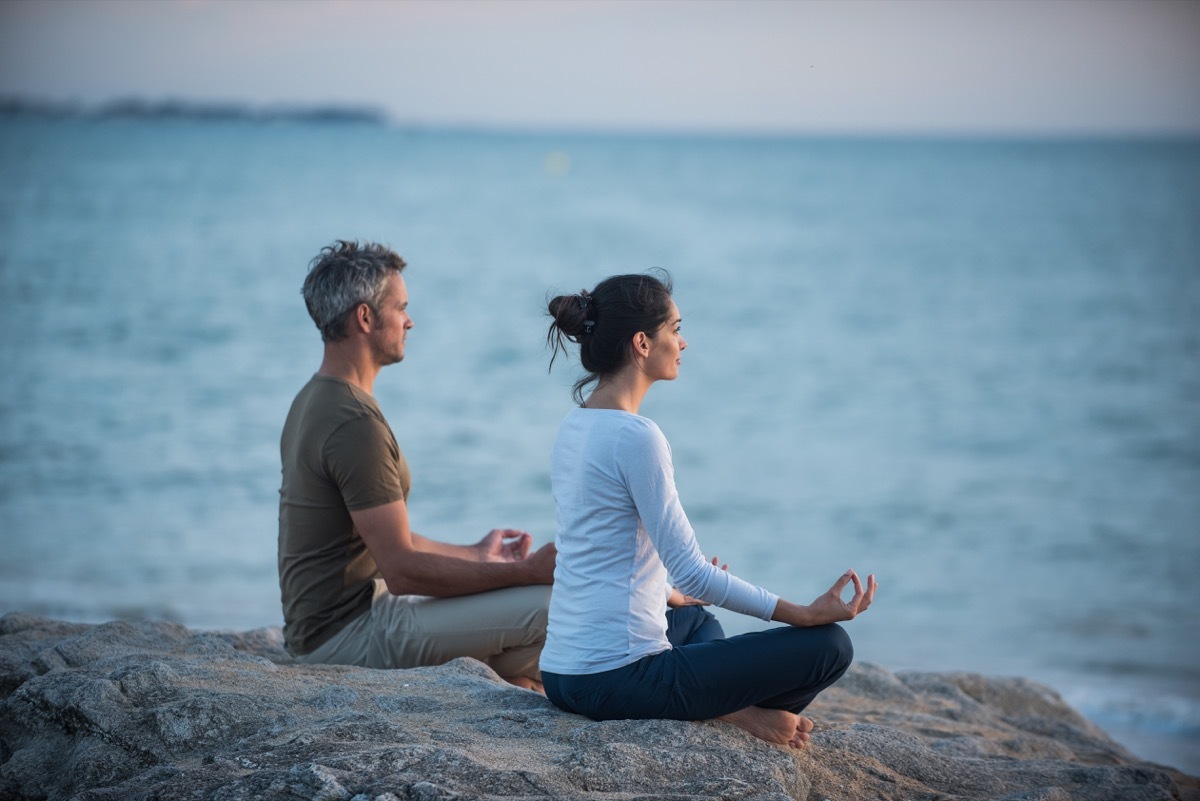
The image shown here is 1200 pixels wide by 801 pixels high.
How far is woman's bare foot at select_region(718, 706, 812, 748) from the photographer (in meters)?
3.12

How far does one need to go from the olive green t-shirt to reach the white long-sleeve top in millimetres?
944

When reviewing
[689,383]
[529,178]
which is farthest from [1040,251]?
[529,178]

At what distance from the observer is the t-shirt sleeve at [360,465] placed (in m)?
3.80

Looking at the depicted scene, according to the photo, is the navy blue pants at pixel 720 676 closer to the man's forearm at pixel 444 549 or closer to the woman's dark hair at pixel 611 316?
the woman's dark hair at pixel 611 316

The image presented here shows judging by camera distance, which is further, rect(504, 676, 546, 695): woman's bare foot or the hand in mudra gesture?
rect(504, 676, 546, 695): woman's bare foot

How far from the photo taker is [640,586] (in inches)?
120

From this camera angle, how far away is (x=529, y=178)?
190 ft

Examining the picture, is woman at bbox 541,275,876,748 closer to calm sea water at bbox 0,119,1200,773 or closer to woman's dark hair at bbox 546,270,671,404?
woman's dark hair at bbox 546,270,671,404

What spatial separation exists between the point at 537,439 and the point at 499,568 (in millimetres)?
9360

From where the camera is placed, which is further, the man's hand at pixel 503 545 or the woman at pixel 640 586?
the man's hand at pixel 503 545

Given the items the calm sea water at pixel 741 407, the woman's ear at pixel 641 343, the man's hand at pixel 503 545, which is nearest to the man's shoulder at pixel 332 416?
the man's hand at pixel 503 545

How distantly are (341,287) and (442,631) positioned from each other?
1247mm

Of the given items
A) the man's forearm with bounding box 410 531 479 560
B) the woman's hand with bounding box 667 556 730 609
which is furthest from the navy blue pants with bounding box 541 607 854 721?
the man's forearm with bounding box 410 531 479 560

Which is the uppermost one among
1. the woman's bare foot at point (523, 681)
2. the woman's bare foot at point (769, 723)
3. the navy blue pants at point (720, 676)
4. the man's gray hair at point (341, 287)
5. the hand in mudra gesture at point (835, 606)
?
the man's gray hair at point (341, 287)
